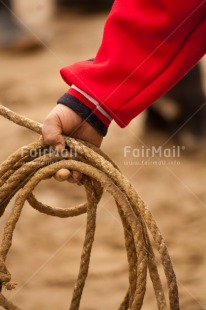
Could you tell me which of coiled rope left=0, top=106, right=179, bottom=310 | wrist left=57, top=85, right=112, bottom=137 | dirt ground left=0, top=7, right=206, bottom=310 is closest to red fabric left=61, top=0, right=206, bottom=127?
wrist left=57, top=85, right=112, bottom=137

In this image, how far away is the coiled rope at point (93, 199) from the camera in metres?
1.35

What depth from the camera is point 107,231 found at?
259 centimetres

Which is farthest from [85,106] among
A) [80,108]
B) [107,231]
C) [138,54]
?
[107,231]

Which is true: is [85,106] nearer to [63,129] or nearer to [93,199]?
[63,129]

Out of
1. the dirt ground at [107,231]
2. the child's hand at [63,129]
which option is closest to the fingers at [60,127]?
the child's hand at [63,129]

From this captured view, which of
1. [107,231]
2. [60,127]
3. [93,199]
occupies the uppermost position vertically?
[107,231]

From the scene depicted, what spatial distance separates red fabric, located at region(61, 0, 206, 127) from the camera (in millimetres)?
1379

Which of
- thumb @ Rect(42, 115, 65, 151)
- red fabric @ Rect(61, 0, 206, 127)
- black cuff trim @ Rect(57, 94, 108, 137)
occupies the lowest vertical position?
thumb @ Rect(42, 115, 65, 151)

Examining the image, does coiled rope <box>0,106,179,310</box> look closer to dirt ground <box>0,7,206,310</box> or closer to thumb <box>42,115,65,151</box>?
thumb <box>42,115,65,151</box>

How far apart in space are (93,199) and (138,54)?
0.31 m

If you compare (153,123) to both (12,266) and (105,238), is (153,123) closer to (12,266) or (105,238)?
(105,238)

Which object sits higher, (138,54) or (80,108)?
(138,54)

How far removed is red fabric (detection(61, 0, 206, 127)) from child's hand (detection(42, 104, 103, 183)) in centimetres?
6

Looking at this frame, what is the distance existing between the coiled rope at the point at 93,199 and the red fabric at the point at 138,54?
12 cm
